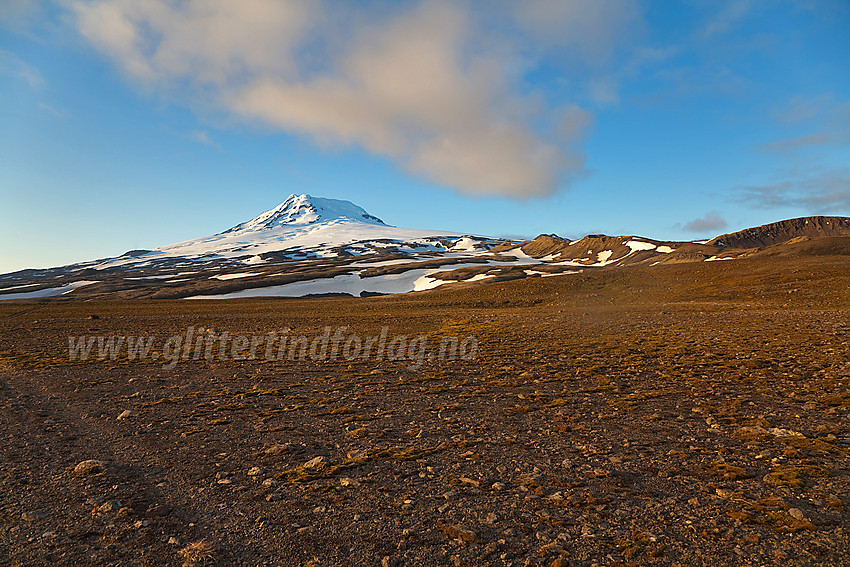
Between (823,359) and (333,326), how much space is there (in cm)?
3515

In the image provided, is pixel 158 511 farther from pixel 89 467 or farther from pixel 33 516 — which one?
pixel 89 467

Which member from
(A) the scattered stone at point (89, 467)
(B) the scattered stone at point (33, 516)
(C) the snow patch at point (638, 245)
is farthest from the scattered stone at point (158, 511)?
(C) the snow patch at point (638, 245)

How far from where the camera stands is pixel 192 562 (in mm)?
5984

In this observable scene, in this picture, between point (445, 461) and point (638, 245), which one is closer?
point (445, 461)

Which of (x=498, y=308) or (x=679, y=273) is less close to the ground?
(x=679, y=273)

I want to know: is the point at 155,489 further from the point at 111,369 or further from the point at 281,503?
the point at 111,369

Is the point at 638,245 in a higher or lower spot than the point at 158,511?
higher

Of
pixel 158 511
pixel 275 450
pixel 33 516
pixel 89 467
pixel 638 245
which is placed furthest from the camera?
pixel 638 245

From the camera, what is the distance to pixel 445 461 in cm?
937

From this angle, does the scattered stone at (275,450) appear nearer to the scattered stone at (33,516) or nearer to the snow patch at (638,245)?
the scattered stone at (33,516)

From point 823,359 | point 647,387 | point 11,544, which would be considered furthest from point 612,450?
point 823,359

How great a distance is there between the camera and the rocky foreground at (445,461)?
6.23 m

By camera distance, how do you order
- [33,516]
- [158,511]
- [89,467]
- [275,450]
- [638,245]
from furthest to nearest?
[638,245]
[275,450]
[89,467]
[158,511]
[33,516]

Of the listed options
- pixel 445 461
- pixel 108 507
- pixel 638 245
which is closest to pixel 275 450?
pixel 108 507
